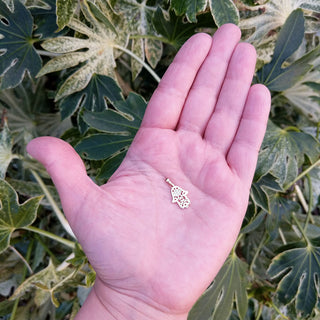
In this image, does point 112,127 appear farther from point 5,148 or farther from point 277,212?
point 277,212

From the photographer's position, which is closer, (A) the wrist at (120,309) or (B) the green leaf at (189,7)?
(A) the wrist at (120,309)

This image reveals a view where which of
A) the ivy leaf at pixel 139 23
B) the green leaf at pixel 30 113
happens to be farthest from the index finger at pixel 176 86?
the green leaf at pixel 30 113

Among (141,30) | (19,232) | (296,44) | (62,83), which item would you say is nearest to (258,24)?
(296,44)

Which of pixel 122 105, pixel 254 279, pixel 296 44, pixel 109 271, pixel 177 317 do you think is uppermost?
pixel 296 44

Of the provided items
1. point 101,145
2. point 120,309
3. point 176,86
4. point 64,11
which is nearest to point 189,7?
point 176,86

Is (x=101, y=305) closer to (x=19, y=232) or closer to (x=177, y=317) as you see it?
(x=177, y=317)

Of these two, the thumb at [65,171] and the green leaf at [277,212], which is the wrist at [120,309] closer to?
the thumb at [65,171]
